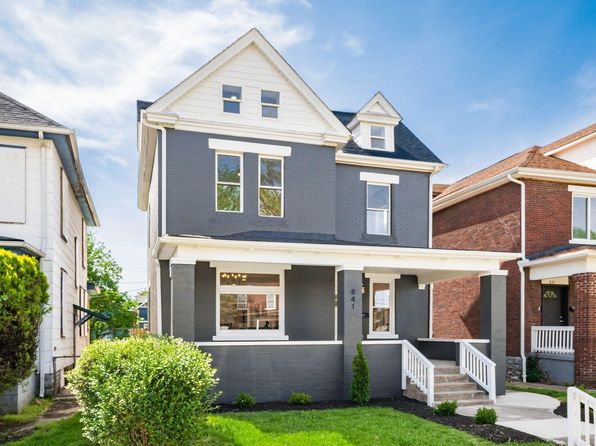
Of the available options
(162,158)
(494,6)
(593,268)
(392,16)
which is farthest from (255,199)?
(593,268)

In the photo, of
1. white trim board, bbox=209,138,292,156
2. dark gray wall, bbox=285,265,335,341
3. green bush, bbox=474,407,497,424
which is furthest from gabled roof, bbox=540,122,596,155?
green bush, bbox=474,407,497,424

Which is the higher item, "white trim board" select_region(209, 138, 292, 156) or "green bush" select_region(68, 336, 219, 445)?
"white trim board" select_region(209, 138, 292, 156)

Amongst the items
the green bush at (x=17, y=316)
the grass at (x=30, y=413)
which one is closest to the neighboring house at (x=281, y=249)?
the green bush at (x=17, y=316)

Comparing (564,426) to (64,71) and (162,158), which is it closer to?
(162,158)

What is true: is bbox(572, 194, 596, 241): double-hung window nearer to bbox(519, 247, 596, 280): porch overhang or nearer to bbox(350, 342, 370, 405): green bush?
bbox(519, 247, 596, 280): porch overhang

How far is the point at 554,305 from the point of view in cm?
1777

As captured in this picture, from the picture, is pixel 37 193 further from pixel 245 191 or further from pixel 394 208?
pixel 394 208

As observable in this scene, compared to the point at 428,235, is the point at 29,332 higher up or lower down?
lower down

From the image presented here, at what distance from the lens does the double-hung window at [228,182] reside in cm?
1318

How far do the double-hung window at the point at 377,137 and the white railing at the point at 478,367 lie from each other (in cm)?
651

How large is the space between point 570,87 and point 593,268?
27.9 feet

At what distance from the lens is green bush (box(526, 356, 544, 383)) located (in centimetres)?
1562

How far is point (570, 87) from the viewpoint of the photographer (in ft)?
63.6

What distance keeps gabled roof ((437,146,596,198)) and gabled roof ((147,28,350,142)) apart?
7057 mm
